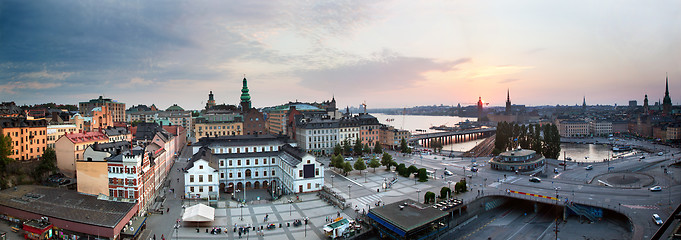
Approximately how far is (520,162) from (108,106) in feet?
458

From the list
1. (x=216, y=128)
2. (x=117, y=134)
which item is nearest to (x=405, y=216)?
(x=117, y=134)

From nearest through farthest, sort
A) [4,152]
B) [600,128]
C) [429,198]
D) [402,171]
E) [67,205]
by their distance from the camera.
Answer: [67,205]
[429,198]
[4,152]
[402,171]
[600,128]

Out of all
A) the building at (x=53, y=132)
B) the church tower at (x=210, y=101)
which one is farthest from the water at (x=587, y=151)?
the church tower at (x=210, y=101)

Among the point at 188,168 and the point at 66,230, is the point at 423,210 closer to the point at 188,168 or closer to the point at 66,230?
the point at 188,168

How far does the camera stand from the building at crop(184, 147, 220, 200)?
5422 centimetres

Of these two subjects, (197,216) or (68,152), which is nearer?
(197,216)

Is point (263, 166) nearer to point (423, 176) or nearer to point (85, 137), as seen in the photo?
point (423, 176)

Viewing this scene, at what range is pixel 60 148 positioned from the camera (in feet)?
188

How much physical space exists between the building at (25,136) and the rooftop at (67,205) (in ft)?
50.5

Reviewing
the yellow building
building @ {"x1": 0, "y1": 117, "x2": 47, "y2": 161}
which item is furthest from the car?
the yellow building

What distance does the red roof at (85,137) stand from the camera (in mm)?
57647

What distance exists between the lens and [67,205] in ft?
133

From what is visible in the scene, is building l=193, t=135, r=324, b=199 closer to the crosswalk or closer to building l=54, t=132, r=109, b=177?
the crosswalk

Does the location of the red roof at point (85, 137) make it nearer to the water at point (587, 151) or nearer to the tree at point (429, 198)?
the tree at point (429, 198)
